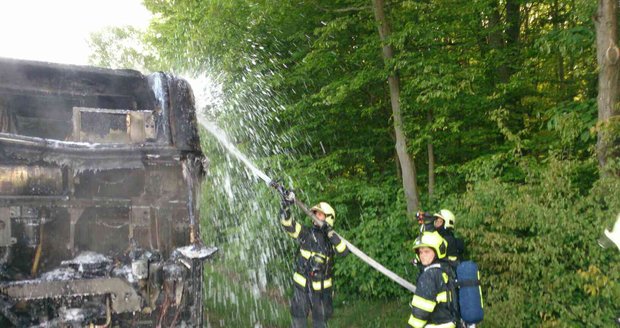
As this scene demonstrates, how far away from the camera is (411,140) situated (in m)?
8.07

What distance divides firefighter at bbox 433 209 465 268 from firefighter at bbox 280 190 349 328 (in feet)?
3.61

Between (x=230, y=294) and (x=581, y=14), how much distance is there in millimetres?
7008

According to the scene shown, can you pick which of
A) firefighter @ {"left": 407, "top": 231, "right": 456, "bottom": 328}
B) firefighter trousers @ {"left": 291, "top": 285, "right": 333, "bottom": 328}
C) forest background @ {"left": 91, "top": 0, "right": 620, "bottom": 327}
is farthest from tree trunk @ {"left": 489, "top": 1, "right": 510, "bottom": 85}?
firefighter @ {"left": 407, "top": 231, "right": 456, "bottom": 328}

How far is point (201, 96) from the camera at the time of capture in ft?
34.5

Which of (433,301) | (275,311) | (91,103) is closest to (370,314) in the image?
(275,311)

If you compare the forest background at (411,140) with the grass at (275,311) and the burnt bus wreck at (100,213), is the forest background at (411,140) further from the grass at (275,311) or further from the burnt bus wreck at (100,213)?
the burnt bus wreck at (100,213)

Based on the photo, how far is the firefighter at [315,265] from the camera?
17.8 ft

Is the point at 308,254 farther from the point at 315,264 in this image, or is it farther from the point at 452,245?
the point at 452,245

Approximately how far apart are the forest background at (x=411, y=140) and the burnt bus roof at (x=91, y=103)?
354cm

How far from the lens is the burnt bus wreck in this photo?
3.25 metres

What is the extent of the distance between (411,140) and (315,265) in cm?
343

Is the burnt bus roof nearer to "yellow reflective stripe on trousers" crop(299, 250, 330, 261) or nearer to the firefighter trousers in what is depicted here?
"yellow reflective stripe on trousers" crop(299, 250, 330, 261)

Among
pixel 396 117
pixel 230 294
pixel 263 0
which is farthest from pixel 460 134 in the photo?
pixel 230 294

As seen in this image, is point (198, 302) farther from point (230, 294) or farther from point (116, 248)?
point (230, 294)
